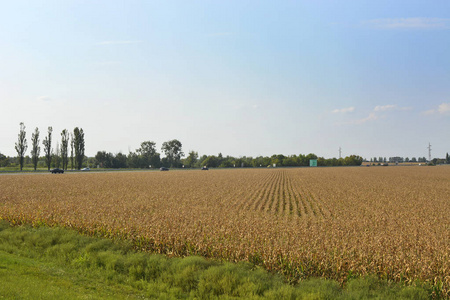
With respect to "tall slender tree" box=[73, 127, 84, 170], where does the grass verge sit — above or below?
below

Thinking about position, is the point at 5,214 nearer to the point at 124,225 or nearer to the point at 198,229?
the point at 124,225

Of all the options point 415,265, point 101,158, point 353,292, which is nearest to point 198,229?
point 353,292

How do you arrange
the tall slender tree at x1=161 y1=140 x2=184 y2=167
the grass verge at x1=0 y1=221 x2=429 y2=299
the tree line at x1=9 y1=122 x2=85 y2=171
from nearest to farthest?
1. the grass verge at x1=0 y1=221 x2=429 y2=299
2. the tree line at x1=9 y1=122 x2=85 y2=171
3. the tall slender tree at x1=161 y1=140 x2=184 y2=167

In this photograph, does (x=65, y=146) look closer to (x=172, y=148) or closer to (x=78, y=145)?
(x=78, y=145)

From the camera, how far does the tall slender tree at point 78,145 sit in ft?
395

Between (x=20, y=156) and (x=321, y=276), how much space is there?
11810 centimetres

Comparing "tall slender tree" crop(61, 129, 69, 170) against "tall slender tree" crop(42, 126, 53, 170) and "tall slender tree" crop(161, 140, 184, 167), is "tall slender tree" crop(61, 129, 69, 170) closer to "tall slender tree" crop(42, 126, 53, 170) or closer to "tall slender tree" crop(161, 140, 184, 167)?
"tall slender tree" crop(42, 126, 53, 170)

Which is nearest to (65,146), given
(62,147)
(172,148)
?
(62,147)

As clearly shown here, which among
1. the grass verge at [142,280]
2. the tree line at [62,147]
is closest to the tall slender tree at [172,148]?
the tree line at [62,147]

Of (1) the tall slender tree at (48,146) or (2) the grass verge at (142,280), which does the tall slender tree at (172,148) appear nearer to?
(1) the tall slender tree at (48,146)

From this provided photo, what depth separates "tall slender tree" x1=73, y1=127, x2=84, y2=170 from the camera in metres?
120

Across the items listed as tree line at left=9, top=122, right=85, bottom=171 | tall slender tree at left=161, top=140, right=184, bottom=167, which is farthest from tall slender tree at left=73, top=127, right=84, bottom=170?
tall slender tree at left=161, top=140, right=184, bottom=167

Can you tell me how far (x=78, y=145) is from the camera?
121 m

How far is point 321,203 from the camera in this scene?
30188 millimetres
